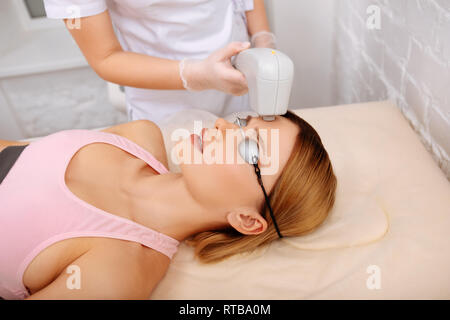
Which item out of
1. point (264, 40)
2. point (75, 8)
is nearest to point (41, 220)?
point (75, 8)

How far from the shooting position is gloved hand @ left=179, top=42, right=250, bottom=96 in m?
1.01

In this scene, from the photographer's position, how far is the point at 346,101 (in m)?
1.78

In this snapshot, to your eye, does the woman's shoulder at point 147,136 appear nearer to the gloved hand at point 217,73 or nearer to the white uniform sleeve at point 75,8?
the gloved hand at point 217,73

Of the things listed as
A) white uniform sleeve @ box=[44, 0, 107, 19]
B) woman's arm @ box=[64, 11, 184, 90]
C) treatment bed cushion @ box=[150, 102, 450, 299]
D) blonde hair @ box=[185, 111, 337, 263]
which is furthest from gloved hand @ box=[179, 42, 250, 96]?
treatment bed cushion @ box=[150, 102, 450, 299]

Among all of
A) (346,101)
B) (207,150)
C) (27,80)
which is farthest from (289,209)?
(27,80)

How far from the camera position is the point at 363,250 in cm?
94

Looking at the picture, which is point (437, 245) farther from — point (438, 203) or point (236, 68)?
point (236, 68)

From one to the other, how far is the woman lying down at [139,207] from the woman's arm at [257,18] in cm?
54

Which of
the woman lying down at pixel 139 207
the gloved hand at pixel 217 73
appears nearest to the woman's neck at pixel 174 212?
the woman lying down at pixel 139 207

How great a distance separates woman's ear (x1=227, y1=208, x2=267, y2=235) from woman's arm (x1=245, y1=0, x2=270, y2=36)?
733 mm

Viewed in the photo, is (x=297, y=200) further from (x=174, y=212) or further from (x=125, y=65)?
(x=125, y=65)

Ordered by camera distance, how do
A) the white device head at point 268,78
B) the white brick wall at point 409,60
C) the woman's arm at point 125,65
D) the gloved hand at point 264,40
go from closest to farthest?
the white device head at point 268,78, the white brick wall at point 409,60, the woman's arm at point 125,65, the gloved hand at point 264,40

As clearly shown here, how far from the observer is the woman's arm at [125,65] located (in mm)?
1141
